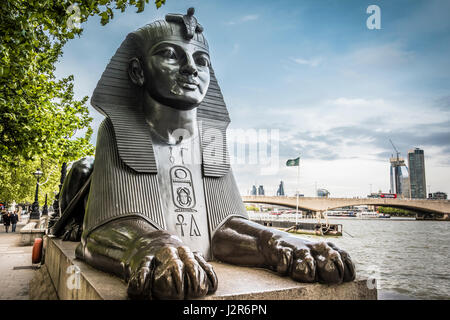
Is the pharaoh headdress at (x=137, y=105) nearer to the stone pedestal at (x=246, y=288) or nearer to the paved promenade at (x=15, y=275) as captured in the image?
the stone pedestal at (x=246, y=288)

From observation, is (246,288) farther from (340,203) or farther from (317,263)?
(340,203)

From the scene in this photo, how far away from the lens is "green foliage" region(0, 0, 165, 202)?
456cm

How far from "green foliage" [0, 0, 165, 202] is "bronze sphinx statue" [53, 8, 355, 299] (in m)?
1.59

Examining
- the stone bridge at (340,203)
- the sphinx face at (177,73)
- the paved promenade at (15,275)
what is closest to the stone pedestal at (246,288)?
the sphinx face at (177,73)

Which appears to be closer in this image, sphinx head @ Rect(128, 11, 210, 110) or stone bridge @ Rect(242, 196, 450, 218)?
sphinx head @ Rect(128, 11, 210, 110)

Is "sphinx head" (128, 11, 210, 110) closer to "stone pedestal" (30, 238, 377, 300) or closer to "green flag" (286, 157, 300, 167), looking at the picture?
"stone pedestal" (30, 238, 377, 300)

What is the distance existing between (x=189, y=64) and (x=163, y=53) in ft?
0.92

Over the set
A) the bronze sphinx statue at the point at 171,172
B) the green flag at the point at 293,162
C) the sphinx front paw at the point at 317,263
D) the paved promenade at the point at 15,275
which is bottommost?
the paved promenade at the point at 15,275

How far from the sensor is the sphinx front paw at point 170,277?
176cm

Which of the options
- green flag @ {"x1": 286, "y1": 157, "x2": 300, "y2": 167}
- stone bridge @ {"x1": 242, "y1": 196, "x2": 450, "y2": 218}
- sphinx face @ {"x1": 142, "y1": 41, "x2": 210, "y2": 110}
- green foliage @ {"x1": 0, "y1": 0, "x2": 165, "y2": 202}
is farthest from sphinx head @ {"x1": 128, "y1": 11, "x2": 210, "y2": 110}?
stone bridge @ {"x1": 242, "y1": 196, "x2": 450, "y2": 218}

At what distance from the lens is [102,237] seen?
2604mm

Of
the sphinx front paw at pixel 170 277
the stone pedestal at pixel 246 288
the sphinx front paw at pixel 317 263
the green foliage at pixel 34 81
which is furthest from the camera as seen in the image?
the green foliage at pixel 34 81

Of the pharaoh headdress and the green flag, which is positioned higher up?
the green flag

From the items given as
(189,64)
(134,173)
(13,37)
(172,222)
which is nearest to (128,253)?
(172,222)
